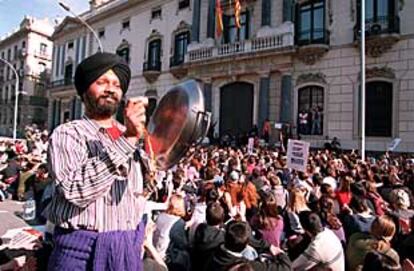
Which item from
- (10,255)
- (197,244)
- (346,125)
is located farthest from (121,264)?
(346,125)

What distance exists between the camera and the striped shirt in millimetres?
1565

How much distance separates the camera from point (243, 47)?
23.5m

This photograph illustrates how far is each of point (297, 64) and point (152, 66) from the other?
12.8 meters

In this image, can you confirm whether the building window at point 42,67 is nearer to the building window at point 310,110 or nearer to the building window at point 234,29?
the building window at point 234,29

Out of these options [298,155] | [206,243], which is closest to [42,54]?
[298,155]

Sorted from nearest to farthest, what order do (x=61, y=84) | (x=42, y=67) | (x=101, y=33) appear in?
(x=101, y=33) → (x=61, y=84) → (x=42, y=67)

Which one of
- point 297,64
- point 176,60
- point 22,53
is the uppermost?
point 22,53

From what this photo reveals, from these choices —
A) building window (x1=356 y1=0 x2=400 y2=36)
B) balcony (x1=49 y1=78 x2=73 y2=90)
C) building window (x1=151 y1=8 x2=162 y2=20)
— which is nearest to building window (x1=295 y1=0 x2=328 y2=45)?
building window (x1=356 y1=0 x2=400 y2=36)

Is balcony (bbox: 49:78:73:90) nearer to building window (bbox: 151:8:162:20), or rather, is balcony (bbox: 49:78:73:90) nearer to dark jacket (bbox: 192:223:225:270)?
building window (bbox: 151:8:162:20)

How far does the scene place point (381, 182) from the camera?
812 cm

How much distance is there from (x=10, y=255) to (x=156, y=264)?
1306 millimetres

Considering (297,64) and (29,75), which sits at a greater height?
(29,75)

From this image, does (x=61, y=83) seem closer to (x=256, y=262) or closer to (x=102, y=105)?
(x=256, y=262)

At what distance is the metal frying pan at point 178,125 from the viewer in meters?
2.10
